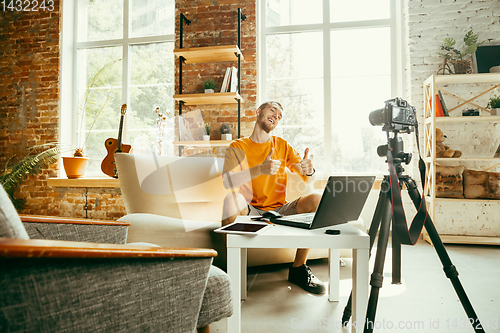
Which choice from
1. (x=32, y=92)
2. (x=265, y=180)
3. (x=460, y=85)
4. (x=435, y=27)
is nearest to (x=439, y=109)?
(x=460, y=85)

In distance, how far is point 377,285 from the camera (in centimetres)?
107

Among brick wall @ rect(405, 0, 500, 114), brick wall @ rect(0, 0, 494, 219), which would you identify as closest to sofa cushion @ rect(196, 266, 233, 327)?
brick wall @ rect(0, 0, 494, 219)

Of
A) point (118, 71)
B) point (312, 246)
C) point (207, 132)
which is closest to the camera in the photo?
point (312, 246)

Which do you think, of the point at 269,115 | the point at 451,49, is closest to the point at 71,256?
the point at 269,115

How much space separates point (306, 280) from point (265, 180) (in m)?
0.66

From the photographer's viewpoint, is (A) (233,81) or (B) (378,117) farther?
(A) (233,81)

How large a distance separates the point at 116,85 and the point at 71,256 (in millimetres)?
4021

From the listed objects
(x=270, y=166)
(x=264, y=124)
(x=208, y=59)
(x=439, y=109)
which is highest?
(x=208, y=59)

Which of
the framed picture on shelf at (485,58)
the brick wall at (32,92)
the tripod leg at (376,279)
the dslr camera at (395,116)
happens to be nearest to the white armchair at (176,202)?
the tripod leg at (376,279)

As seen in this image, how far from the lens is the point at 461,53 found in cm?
309

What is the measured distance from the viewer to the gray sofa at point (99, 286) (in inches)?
20.6

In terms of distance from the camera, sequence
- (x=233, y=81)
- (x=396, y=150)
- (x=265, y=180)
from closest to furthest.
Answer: (x=396, y=150) → (x=265, y=180) → (x=233, y=81)

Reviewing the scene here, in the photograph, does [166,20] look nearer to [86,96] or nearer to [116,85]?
[116,85]

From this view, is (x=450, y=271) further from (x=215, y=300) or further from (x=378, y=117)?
(x=215, y=300)
